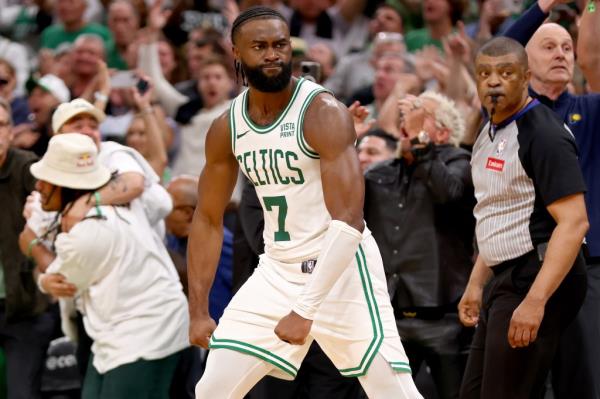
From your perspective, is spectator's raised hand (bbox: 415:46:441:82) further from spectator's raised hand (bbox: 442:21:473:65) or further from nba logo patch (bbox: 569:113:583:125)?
nba logo patch (bbox: 569:113:583:125)

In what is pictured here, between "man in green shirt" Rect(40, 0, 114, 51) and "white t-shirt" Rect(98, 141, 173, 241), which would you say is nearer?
"white t-shirt" Rect(98, 141, 173, 241)

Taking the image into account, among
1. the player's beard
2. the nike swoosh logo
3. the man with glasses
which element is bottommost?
the man with glasses

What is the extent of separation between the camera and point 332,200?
452cm

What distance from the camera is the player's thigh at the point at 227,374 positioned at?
4.66 meters

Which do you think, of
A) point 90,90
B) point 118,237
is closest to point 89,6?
point 90,90

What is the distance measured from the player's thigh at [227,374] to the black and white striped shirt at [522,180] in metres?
1.16

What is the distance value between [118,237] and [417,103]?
1.74 meters

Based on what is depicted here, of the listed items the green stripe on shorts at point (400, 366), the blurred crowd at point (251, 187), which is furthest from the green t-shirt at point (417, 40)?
the green stripe on shorts at point (400, 366)

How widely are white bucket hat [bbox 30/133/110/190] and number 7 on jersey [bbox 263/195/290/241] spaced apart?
1.75 meters

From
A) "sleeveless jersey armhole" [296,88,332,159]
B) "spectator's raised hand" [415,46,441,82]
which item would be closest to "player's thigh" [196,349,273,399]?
"sleeveless jersey armhole" [296,88,332,159]

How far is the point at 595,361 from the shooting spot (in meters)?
5.12

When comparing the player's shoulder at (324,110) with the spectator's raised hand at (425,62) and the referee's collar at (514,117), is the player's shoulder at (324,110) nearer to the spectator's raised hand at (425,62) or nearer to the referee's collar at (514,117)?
the referee's collar at (514,117)

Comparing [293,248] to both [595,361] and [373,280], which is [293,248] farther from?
[595,361]

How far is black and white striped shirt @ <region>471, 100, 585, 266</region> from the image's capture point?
186 inches
